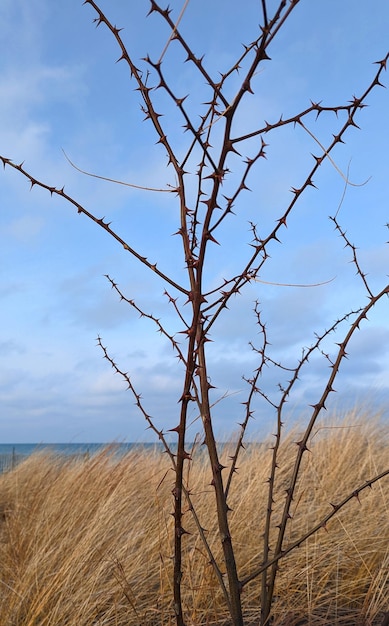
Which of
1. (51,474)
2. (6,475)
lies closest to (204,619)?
(51,474)

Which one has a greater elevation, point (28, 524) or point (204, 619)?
point (28, 524)

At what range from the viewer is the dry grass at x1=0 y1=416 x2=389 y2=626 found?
108 inches

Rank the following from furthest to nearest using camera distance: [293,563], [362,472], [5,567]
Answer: [362,472], [5,567], [293,563]

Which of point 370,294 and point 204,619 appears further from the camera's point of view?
point 204,619

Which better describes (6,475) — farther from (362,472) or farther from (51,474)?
(362,472)

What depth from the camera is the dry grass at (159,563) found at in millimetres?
2742

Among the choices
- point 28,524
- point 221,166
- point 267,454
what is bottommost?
point 28,524

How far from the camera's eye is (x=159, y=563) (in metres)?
3.16

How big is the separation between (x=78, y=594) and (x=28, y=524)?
5.08 feet

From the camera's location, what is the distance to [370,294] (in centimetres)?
203

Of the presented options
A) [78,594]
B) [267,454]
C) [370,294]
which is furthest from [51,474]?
[370,294]

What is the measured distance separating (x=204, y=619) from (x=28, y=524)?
6.20ft

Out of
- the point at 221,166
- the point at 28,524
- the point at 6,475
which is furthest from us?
the point at 6,475

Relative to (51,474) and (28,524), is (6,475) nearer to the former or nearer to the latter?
(51,474)
